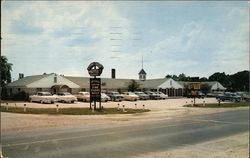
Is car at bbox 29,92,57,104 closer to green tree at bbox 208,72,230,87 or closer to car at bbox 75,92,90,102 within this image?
car at bbox 75,92,90,102

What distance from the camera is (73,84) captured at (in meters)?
56.8

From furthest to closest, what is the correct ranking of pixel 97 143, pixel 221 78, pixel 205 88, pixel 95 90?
pixel 221 78
pixel 205 88
pixel 95 90
pixel 97 143

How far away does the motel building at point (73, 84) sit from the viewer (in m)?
52.1

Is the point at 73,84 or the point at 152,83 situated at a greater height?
the point at 152,83

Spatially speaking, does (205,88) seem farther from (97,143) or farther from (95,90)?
(97,143)

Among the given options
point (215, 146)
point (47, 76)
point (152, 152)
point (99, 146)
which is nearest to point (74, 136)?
point (99, 146)

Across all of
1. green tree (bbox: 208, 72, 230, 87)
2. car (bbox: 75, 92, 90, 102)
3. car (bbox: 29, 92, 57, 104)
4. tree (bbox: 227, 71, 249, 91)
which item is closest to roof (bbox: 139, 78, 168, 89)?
car (bbox: 75, 92, 90, 102)

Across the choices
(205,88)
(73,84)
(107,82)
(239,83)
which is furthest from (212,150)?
(239,83)

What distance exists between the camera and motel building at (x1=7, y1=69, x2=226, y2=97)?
171ft

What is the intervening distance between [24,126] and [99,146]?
27.2ft

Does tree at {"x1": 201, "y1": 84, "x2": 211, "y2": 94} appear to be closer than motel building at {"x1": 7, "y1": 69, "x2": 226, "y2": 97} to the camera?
No

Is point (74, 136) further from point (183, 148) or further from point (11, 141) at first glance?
point (183, 148)

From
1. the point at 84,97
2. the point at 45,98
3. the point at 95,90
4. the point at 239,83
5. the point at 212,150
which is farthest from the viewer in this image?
the point at 239,83

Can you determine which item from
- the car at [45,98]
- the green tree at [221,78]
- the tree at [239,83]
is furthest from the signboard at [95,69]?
the green tree at [221,78]
